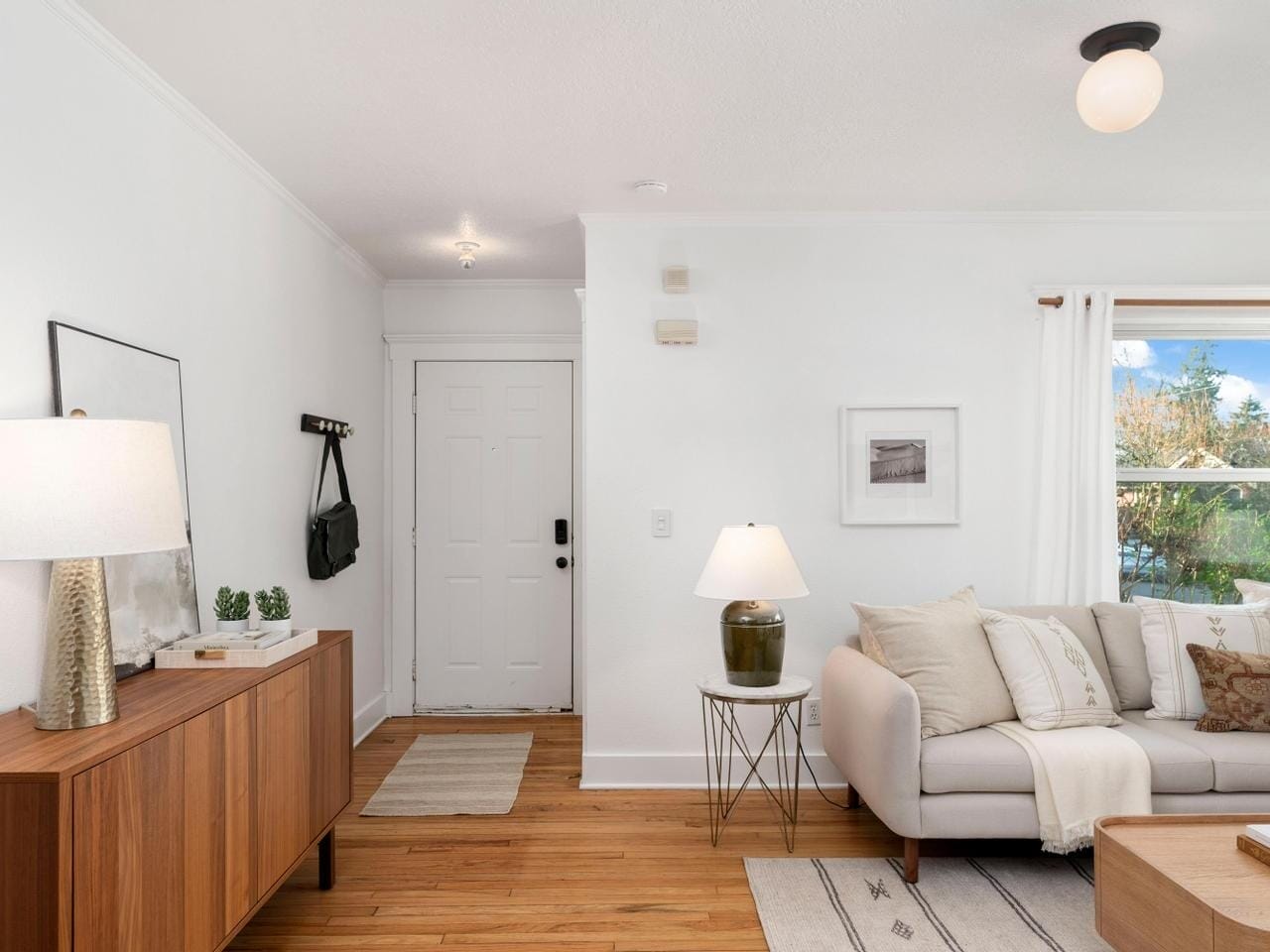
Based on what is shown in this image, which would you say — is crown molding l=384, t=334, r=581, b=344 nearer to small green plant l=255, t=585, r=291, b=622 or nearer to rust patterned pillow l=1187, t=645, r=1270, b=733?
small green plant l=255, t=585, r=291, b=622

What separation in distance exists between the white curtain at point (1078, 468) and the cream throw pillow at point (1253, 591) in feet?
1.45

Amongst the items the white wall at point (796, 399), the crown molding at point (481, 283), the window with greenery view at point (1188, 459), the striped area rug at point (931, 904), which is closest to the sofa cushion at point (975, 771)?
the striped area rug at point (931, 904)

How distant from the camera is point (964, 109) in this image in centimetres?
272

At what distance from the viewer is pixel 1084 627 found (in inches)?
133

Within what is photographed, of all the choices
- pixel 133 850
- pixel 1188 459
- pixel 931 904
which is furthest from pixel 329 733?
pixel 1188 459

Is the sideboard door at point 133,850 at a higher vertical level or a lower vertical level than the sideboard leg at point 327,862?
higher

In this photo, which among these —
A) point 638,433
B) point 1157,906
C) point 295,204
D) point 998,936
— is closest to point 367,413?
point 295,204

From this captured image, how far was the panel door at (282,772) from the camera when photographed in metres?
2.24

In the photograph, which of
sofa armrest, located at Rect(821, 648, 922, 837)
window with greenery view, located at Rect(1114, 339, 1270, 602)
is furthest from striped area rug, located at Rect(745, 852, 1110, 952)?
window with greenery view, located at Rect(1114, 339, 1270, 602)

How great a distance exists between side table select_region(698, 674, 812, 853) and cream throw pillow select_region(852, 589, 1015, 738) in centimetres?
34

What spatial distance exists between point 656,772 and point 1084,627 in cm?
185

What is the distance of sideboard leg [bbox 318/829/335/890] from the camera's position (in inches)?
109

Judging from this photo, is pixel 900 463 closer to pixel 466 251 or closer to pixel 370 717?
pixel 466 251

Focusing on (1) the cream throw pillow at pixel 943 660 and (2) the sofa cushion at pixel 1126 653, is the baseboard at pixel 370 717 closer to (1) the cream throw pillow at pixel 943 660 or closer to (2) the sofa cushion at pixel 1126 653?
(1) the cream throw pillow at pixel 943 660
